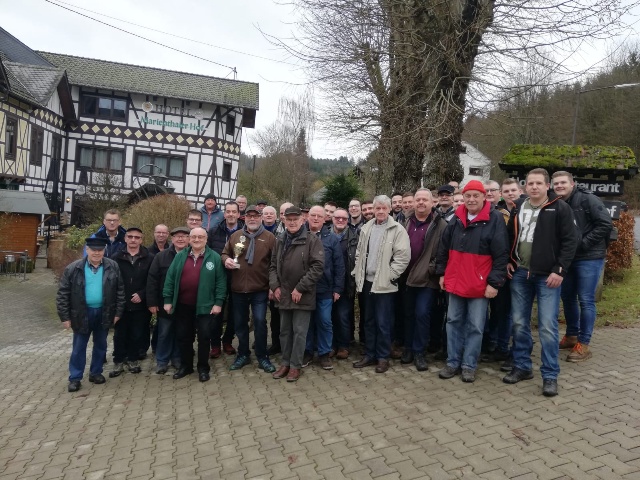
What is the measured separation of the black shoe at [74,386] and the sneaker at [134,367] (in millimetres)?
642

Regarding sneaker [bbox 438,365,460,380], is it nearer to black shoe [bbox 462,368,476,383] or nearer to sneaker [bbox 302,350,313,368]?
black shoe [bbox 462,368,476,383]

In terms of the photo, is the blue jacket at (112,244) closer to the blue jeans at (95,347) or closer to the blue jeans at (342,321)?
the blue jeans at (95,347)

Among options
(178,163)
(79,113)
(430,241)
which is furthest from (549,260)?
(79,113)

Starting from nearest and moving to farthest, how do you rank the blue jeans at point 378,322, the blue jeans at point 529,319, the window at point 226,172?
the blue jeans at point 529,319 → the blue jeans at point 378,322 → the window at point 226,172

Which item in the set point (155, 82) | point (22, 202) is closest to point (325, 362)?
point (22, 202)

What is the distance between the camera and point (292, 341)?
5680mm

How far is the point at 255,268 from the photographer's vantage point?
5754mm

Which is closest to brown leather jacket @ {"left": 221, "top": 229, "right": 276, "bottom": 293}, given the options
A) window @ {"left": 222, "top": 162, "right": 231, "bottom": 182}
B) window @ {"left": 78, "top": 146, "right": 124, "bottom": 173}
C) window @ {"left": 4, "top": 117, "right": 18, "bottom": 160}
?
window @ {"left": 4, "top": 117, "right": 18, "bottom": 160}

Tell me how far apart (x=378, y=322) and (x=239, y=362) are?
6.00 feet

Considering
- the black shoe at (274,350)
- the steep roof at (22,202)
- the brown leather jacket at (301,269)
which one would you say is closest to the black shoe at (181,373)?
the black shoe at (274,350)

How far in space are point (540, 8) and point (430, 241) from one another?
552 cm

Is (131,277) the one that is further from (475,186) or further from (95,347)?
(475,186)

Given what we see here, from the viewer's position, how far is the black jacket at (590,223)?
16.0ft

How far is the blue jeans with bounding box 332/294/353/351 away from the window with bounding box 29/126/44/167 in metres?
21.0
